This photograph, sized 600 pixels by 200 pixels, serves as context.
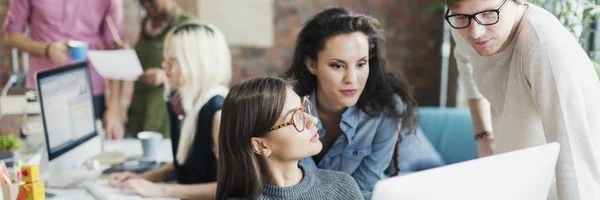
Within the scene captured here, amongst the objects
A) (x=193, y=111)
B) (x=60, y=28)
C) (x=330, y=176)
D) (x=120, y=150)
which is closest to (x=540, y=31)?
(x=330, y=176)

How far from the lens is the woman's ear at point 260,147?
147 centimetres

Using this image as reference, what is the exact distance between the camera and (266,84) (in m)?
1.50

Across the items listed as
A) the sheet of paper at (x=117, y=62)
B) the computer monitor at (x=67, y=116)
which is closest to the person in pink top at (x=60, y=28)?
the sheet of paper at (x=117, y=62)

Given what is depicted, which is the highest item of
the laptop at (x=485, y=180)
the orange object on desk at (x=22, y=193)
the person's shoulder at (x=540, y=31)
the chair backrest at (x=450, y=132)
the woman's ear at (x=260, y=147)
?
the person's shoulder at (x=540, y=31)

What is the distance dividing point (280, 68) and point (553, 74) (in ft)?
10.6

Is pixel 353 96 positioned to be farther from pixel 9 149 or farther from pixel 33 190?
pixel 9 149

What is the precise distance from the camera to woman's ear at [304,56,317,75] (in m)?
1.91

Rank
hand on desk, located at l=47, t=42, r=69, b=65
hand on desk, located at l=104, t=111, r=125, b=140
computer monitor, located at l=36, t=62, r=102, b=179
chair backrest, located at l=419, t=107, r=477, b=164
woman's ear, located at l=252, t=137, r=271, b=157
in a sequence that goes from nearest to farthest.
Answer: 1. woman's ear, located at l=252, t=137, r=271, b=157
2. computer monitor, located at l=36, t=62, r=102, b=179
3. hand on desk, located at l=104, t=111, r=125, b=140
4. hand on desk, located at l=47, t=42, r=69, b=65
5. chair backrest, located at l=419, t=107, r=477, b=164

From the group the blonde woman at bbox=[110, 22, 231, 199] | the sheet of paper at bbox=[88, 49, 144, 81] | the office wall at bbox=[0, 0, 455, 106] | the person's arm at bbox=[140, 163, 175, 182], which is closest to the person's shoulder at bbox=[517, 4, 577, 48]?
the blonde woman at bbox=[110, 22, 231, 199]

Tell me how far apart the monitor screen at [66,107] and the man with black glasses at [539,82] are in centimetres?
125

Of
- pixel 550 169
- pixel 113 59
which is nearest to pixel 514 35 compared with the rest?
pixel 550 169

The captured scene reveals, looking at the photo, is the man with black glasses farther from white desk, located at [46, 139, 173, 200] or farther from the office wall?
the office wall

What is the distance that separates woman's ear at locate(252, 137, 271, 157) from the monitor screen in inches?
32.2

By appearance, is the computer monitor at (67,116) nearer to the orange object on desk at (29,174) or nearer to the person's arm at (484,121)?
the orange object on desk at (29,174)
